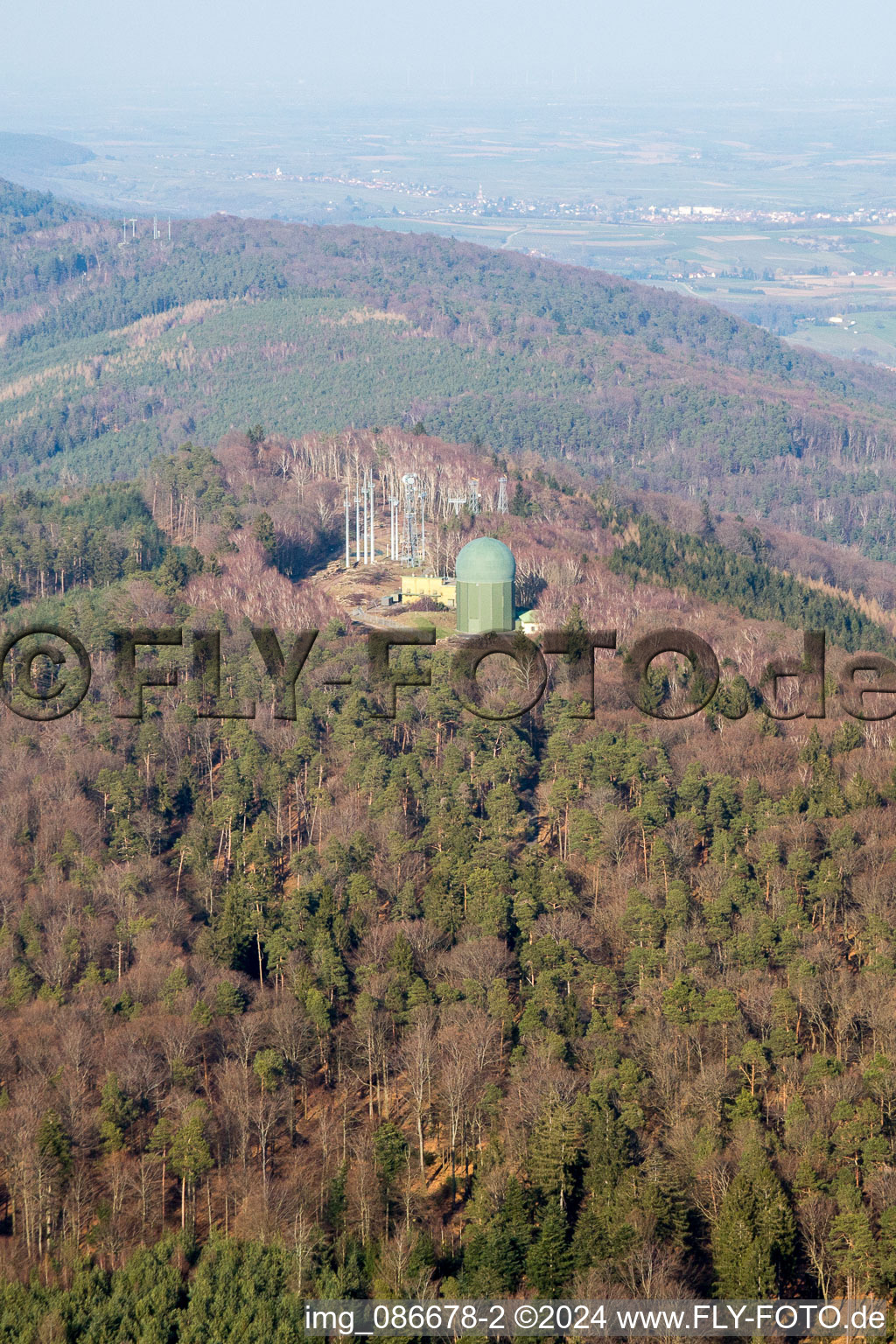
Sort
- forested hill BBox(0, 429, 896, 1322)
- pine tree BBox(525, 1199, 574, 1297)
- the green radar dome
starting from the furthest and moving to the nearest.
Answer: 1. the green radar dome
2. forested hill BBox(0, 429, 896, 1322)
3. pine tree BBox(525, 1199, 574, 1297)

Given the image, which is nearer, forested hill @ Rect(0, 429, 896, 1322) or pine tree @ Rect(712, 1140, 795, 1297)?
pine tree @ Rect(712, 1140, 795, 1297)

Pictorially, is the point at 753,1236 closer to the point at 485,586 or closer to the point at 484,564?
the point at 485,586

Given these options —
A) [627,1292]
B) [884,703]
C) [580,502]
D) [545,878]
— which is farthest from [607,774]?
[580,502]

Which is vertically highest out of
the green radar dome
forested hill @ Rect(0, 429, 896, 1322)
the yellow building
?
the green radar dome

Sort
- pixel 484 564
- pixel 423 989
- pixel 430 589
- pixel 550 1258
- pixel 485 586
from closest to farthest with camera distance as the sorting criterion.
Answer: pixel 550 1258, pixel 423 989, pixel 484 564, pixel 485 586, pixel 430 589

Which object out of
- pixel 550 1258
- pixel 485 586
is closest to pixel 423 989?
pixel 550 1258

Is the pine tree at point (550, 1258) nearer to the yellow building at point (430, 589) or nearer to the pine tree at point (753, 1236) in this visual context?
the pine tree at point (753, 1236)

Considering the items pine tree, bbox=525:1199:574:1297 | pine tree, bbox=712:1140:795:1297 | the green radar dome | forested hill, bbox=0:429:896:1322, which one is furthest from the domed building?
pine tree, bbox=525:1199:574:1297

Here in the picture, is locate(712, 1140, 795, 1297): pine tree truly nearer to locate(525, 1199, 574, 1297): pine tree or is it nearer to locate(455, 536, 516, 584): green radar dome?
locate(525, 1199, 574, 1297): pine tree
